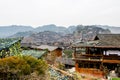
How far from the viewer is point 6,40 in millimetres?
19000

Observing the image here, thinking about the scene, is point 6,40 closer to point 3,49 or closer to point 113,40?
point 3,49

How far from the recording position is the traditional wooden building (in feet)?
128

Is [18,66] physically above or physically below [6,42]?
below

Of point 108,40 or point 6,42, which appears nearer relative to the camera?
point 6,42

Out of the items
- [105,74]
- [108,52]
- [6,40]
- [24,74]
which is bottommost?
[105,74]

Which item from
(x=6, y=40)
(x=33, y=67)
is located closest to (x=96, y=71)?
(x=6, y=40)

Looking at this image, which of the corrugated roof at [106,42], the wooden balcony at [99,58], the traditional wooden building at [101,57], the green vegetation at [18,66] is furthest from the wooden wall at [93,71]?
the green vegetation at [18,66]

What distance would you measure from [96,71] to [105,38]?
17.5ft

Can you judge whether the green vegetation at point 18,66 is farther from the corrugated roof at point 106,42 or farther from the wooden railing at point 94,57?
the wooden railing at point 94,57

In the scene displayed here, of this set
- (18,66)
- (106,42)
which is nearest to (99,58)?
(106,42)

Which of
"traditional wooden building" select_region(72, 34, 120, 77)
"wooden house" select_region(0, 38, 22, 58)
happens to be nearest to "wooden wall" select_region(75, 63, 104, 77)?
"traditional wooden building" select_region(72, 34, 120, 77)

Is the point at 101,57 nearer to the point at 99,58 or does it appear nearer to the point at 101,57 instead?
the point at 101,57

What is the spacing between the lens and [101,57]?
4003 cm

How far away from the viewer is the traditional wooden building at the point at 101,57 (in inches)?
1540
